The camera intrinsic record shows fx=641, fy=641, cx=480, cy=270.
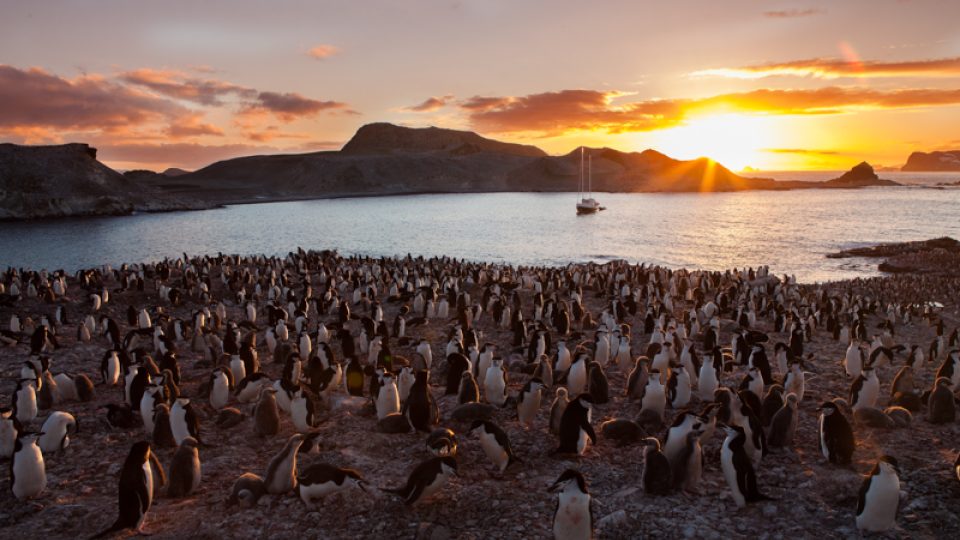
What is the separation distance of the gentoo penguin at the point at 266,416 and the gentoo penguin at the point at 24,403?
4.61 metres

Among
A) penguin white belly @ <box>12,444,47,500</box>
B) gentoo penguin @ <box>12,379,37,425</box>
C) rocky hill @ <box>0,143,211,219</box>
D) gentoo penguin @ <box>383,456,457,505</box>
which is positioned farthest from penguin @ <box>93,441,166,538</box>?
rocky hill @ <box>0,143,211,219</box>

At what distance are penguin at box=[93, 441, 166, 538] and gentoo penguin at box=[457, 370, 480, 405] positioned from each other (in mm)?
5970

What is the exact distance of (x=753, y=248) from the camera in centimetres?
6856

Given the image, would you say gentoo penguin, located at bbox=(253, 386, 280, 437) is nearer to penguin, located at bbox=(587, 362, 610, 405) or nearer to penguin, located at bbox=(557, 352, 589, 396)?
penguin, located at bbox=(557, 352, 589, 396)

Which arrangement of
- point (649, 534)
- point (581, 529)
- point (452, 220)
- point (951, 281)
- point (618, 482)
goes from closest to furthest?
point (581, 529) < point (649, 534) < point (618, 482) < point (951, 281) < point (452, 220)

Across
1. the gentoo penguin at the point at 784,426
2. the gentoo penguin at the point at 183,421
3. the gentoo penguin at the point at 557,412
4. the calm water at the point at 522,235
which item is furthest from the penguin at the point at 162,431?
the calm water at the point at 522,235

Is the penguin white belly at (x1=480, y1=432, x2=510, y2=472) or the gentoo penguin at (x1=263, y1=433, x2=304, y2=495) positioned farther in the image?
the penguin white belly at (x1=480, y1=432, x2=510, y2=472)

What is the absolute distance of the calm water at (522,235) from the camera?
61.2 m

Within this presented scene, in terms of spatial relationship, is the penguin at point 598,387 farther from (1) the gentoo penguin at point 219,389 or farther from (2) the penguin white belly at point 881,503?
(1) the gentoo penguin at point 219,389

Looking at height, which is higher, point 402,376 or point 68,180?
point 68,180

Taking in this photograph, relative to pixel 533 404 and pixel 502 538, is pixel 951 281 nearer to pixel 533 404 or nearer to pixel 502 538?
pixel 533 404

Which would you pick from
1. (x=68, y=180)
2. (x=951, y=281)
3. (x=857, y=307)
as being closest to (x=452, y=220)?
(x=68, y=180)

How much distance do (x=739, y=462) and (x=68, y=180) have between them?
128 meters

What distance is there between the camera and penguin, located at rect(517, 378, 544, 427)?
37.8ft
